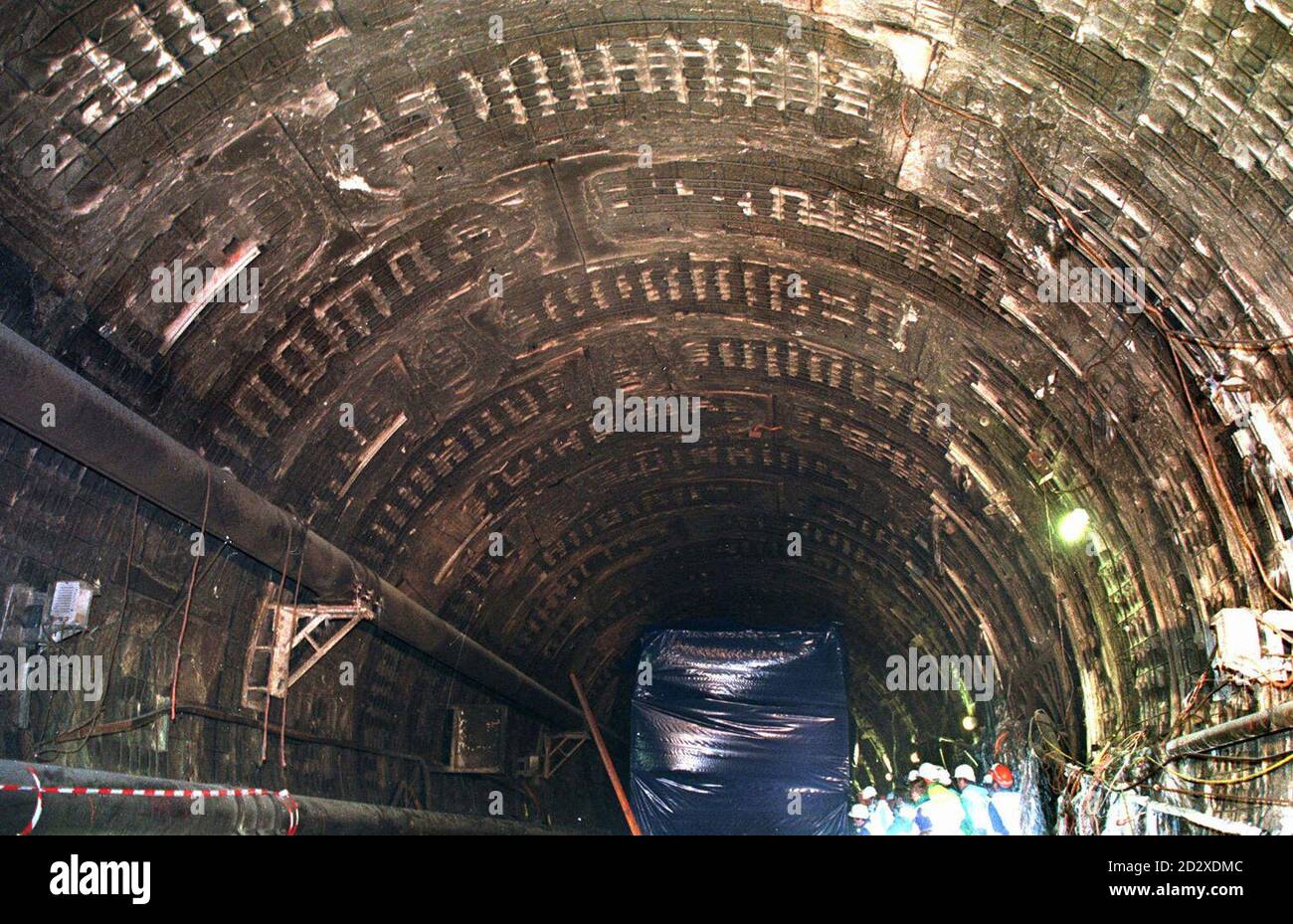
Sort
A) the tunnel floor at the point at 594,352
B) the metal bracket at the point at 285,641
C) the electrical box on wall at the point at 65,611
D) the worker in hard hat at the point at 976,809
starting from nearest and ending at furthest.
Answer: the tunnel floor at the point at 594,352
the electrical box on wall at the point at 65,611
the metal bracket at the point at 285,641
the worker in hard hat at the point at 976,809

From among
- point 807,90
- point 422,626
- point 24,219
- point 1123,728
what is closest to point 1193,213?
point 807,90

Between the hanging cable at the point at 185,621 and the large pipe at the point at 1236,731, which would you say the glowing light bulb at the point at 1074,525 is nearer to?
the large pipe at the point at 1236,731

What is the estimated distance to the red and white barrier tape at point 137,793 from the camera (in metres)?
5.79

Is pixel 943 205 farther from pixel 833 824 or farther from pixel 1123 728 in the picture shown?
pixel 833 824

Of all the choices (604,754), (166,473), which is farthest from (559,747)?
(166,473)

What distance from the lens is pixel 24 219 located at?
622 centimetres

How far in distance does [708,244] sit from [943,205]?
→ 227 cm

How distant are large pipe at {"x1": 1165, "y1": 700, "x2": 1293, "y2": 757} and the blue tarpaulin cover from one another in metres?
8.96

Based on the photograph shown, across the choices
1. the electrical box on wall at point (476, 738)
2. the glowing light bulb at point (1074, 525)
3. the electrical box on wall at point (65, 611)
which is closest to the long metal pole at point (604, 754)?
the electrical box on wall at point (476, 738)

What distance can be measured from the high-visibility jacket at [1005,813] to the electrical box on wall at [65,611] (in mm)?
9197

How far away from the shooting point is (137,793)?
273 inches

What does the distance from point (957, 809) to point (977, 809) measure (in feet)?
2.33

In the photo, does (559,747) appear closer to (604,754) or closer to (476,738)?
(604,754)

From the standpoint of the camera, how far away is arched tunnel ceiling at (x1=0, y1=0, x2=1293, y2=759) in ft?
19.6
